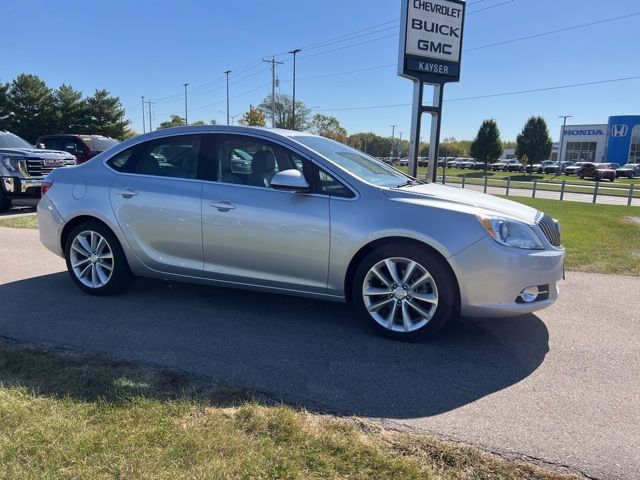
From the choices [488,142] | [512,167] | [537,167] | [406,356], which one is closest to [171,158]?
[406,356]

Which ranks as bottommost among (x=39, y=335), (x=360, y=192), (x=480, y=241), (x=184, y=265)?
(x=39, y=335)

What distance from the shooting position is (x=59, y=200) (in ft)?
17.4

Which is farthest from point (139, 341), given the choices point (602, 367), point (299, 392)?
point (602, 367)

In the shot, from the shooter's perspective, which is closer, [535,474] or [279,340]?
[535,474]

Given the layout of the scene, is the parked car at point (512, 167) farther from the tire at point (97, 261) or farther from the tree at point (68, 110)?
the tire at point (97, 261)

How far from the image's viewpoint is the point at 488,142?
62562 millimetres

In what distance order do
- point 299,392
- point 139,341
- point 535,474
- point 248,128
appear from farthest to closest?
point 248,128, point 139,341, point 299,392, point 535,474

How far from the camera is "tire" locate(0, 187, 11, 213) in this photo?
11391mm

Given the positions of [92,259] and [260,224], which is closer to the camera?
[260,224]

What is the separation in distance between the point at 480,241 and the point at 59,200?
415 centimetres

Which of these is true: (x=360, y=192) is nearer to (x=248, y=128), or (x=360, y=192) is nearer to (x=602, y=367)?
(x=248, y=128)

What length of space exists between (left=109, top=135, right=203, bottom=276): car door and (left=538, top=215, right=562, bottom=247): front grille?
293 centimetres

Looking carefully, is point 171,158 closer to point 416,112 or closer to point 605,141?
point 416,112

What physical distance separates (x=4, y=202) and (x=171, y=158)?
28.2ft
